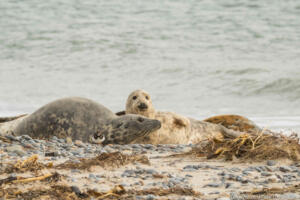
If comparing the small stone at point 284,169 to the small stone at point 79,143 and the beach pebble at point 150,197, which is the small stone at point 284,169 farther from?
the small stone at point 79,143

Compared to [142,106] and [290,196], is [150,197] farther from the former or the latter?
[142,106]

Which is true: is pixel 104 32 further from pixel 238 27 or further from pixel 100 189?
pixel 100 189

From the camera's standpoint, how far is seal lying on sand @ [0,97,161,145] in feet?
21.7

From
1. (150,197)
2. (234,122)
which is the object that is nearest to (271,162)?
(150,197)

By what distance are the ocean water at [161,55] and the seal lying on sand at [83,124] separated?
343cm

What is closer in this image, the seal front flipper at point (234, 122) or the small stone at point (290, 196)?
the small stone at point (290, 196)

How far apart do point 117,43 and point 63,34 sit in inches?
110

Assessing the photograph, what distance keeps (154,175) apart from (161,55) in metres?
13.0

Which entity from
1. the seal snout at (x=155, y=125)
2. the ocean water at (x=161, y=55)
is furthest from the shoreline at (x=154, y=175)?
the ocean water at (x=161, y=55)

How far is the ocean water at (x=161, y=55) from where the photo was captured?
12727mm

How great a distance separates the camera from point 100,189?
11.7ft

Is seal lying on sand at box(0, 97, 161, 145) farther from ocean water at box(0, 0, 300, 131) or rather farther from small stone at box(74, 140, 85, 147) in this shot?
ocean water at box(0, 0, 300, 131)

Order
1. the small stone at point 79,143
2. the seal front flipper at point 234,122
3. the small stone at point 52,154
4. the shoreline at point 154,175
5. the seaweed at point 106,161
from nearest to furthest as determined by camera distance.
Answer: the shoreline at point 154,175, the seaweed at point 106,161, the small stone at point 52,154, the small stone at point 79,143, the seal front flipper at point 234,122

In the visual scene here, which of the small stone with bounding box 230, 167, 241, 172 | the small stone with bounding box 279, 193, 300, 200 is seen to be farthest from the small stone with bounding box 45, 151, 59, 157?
the small stone with bounding box 279, 193, 300, 200
